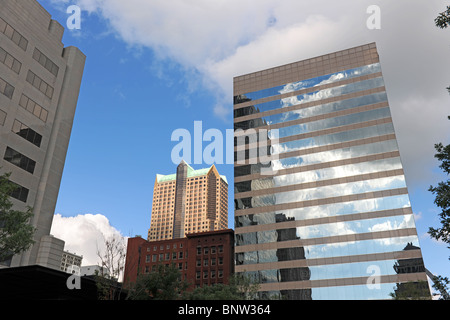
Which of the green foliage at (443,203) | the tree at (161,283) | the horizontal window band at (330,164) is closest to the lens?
the green foliage at (443,203)

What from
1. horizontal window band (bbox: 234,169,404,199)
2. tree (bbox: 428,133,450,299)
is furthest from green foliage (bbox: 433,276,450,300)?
horizontal window band (bbox: 234,169,404,199)

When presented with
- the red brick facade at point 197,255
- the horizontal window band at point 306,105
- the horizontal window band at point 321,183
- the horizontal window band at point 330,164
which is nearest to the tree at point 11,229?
the horizontal window band at point 321,183

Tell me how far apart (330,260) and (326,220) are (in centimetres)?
733

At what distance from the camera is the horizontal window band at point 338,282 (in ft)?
197

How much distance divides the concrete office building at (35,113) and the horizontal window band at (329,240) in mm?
36575

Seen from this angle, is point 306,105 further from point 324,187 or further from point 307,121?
point 324,187

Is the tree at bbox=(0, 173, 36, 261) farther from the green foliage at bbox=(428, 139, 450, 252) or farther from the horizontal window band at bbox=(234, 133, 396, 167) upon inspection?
the horizontal window band at bbox=(234, 133, 396, 167)

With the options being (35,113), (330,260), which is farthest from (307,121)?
(35,113)

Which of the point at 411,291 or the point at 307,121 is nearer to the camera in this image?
the point at 411,291

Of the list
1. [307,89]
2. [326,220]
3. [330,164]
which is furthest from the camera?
[307,89]

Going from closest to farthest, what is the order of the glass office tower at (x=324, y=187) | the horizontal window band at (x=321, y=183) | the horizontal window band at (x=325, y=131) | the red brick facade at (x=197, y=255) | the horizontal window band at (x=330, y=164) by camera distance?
the glass office tower at (x=324, y=187) < the horizontal window band at (x=321, y=183) < the horizontal window band at (x=330, y=164) < the horizontal window band at (x=325, y=131) < the red brick facade at (x=197, y=255)

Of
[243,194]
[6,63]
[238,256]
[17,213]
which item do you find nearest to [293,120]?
[243,194]

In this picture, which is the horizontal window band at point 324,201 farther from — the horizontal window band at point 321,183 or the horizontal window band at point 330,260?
the horizontal window band at point 330,260

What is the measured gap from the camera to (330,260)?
2569 inches
